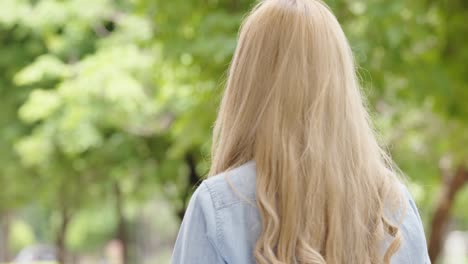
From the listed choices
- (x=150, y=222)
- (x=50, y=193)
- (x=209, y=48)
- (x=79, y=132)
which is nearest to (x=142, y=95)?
(x=79, y=132)

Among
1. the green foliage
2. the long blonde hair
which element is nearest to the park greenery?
the long blonde hair

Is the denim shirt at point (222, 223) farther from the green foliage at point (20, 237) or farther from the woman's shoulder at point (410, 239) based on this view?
the green foliage at point (20, 237)

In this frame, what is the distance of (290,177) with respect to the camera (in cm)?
233

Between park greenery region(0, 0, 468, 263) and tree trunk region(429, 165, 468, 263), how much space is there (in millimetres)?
26

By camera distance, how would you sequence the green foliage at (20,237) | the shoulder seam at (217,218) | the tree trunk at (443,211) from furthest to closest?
the green foliage at (20,237) → the tree trunk at (443,211) → the shoulder seam at (217,218)

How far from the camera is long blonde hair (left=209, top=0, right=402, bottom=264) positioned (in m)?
2.34

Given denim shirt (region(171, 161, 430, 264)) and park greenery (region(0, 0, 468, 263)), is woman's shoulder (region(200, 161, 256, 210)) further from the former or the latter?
park greenery (region(0, 0, 468, 263))

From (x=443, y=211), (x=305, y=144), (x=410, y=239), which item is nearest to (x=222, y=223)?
(x=305, y=144)

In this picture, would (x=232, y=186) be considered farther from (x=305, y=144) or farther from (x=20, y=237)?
(x=20, y=237)

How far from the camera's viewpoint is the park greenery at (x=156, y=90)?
339 inches

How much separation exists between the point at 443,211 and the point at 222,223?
15.1 m

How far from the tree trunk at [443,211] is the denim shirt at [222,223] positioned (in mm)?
14433

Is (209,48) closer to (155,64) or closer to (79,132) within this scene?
(155,64)

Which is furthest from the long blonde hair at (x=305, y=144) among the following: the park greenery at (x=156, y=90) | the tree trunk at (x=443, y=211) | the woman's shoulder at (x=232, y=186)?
the tree trunk at (x=443, y=211)
